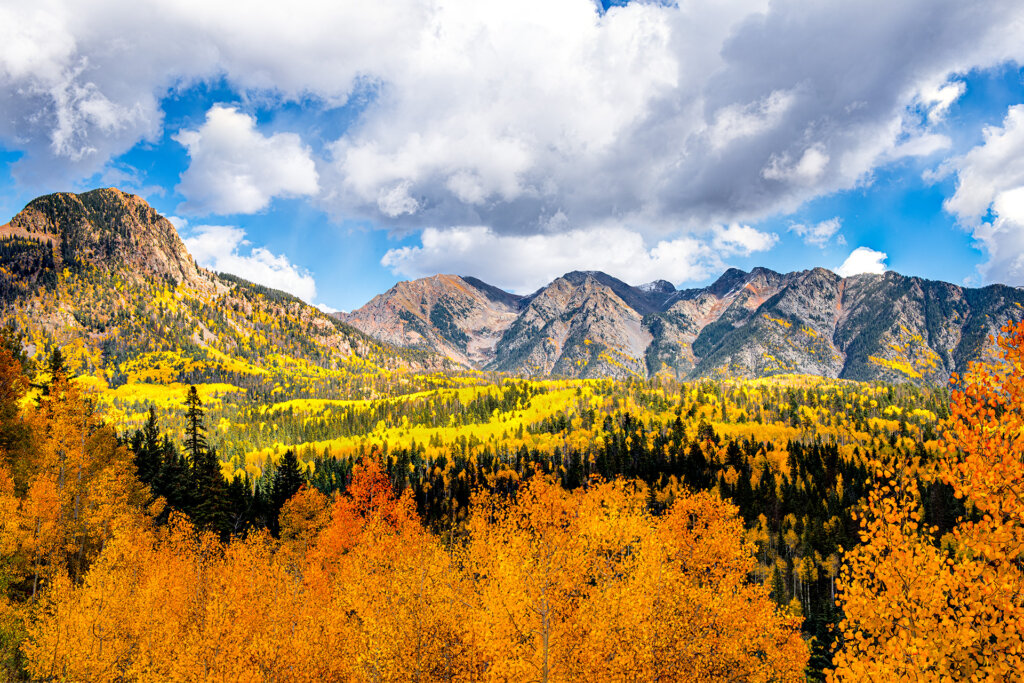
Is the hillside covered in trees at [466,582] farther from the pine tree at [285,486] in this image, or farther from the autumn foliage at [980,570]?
the pine tree at [285,486]

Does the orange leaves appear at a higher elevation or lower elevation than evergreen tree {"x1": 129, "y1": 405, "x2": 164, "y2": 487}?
lower

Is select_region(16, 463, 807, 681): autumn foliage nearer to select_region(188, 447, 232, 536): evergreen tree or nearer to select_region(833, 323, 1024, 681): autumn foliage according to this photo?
select_region(833, 323, 1024, 681): autumn foliage

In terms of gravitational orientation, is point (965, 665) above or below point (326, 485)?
above

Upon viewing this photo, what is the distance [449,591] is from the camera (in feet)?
115

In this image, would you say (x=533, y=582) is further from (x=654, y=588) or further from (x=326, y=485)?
(x=326, y=485)

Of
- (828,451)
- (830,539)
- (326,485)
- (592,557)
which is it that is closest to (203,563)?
(592,557)

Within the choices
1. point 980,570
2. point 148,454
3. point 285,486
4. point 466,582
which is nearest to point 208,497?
point 148,454

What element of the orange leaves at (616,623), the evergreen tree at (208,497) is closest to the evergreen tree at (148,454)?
the evergreen tree at (208,497)

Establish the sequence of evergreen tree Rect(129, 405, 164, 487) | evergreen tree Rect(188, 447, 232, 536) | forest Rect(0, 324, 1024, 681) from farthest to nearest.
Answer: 1. evergreen tree Rect(129, 405, 164, 487)
2. evergreen tree Rect(188, 447, 232, 536)
3. forest Rect(0, 324, 1024, 681)

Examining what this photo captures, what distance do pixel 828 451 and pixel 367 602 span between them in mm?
158892

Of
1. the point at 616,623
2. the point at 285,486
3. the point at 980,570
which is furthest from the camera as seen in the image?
the point at 285,486

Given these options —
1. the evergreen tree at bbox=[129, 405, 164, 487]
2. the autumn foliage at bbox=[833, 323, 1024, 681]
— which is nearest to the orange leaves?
the autumn foliage at bbox=[833, 323, 1024, 681]

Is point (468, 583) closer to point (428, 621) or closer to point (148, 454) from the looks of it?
point (428, 621)

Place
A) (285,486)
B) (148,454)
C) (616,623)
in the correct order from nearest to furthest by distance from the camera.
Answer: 1. (616,623)
2. (148,454)
3. (285,486)
